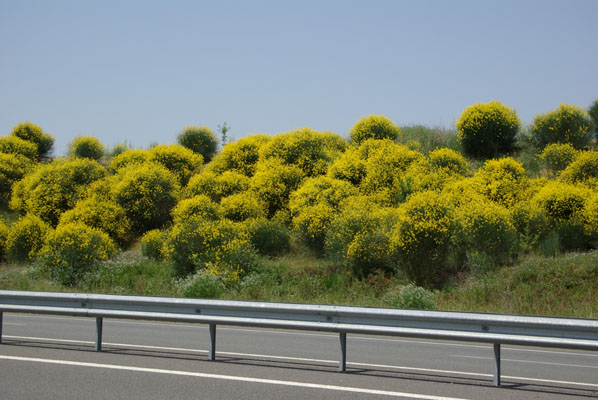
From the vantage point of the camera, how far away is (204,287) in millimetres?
19125

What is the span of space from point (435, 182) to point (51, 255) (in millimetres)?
16276

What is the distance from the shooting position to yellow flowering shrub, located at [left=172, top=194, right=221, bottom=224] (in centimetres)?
2630

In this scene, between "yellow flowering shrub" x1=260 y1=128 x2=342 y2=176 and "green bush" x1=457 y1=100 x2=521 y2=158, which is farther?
"yellow flowering shrub" x1=260 y1=128 x2=342 y2=176

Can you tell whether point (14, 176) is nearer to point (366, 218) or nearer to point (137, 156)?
point (137, 156)

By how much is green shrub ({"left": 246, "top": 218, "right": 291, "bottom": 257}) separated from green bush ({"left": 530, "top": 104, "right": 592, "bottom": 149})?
1314cm

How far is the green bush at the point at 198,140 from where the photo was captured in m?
40.0

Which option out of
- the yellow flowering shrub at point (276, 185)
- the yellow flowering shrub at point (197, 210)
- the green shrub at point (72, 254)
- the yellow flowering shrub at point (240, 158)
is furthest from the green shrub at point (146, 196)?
the yellow flowering shrub at point (276, 185)

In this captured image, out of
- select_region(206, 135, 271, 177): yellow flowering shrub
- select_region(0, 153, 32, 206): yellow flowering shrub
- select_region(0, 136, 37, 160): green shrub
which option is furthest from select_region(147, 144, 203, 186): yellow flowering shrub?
select_region(0, 136, 37, 160): green shrub

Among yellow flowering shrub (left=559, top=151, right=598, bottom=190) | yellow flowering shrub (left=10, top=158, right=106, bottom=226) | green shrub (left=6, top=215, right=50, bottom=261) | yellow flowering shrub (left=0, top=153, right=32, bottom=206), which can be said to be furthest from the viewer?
yellow flowering shrub (left=0, top=153, right=32, bottom=206)

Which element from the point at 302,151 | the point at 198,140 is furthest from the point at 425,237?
the point at 198,140

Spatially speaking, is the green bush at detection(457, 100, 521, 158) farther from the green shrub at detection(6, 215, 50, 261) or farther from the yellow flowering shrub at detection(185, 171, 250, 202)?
the green shrub at detection(6, 215, 50, 261)

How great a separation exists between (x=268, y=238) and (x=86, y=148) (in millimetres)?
23590

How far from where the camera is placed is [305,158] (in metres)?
30.0

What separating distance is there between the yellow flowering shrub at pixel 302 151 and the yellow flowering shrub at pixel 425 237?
10278 mm
